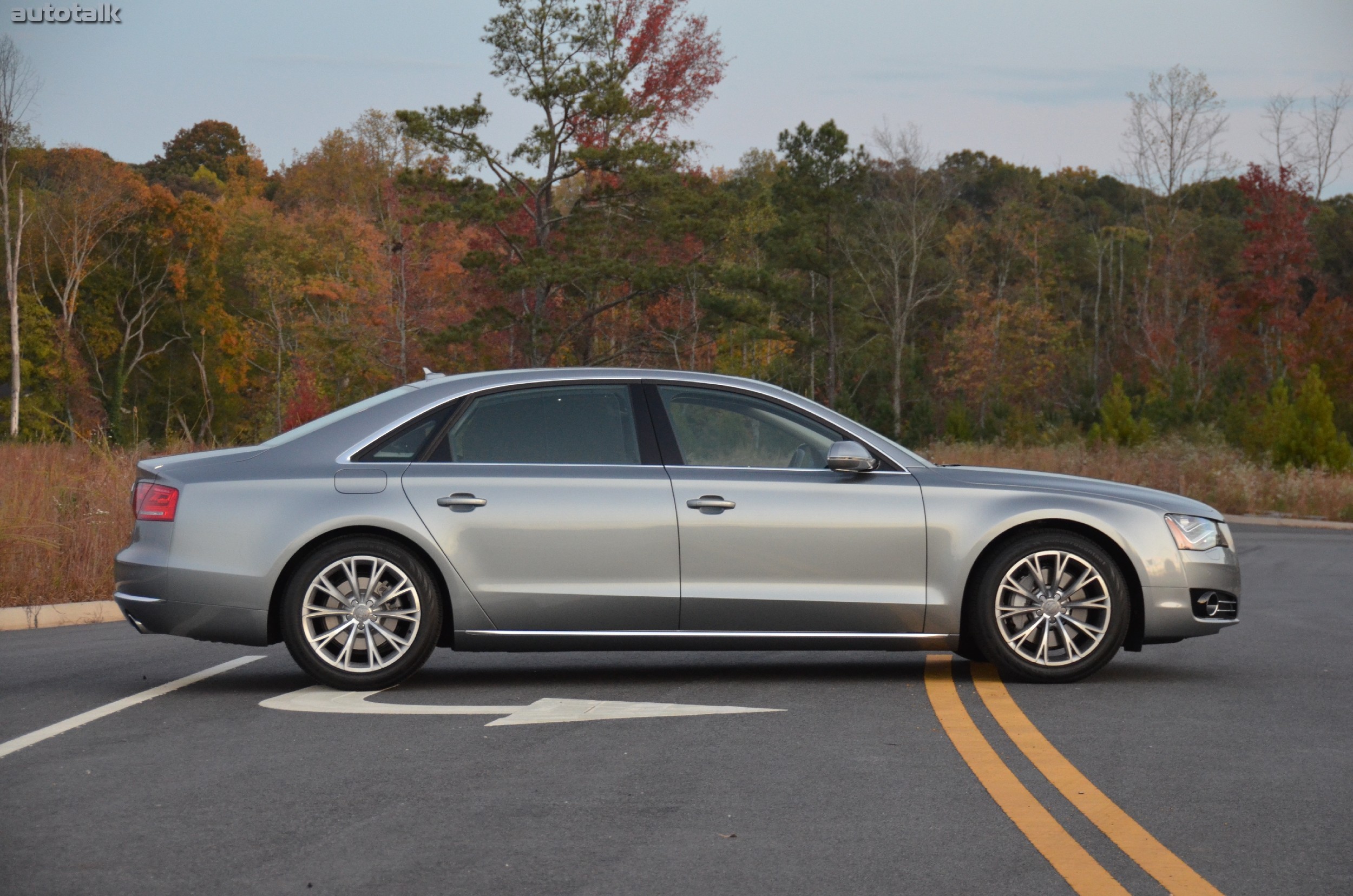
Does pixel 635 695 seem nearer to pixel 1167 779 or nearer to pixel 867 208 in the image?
pixel 1167 779

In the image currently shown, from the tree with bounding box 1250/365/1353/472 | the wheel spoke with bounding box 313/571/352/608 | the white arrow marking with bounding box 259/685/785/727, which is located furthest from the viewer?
the tree with bounding box 1250/365/1353/472

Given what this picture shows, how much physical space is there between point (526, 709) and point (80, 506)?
25.1 feet

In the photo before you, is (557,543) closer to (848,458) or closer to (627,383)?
(627,383)

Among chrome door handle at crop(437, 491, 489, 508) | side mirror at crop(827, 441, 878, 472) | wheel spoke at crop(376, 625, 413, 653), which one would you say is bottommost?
wheel spoke at crop(376, 625, 413, 653)

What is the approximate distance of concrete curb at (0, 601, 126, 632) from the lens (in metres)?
10.9

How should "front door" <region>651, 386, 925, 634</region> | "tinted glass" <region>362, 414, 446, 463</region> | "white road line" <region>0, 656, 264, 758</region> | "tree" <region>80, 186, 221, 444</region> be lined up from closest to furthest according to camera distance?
"white road line" <region>0, 656, 264, 758</region> < "front door" <region>651, 386, 925, 634</region> < "tinted glass" <region>362, 414, 446, 463</region> < "tree" <region>80, 186, 221, 444</region>

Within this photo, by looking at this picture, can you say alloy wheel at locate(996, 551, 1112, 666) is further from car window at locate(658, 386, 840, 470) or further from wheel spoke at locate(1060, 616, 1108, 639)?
car window at locate(658, 386, 840, 470)

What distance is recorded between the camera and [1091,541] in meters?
7.92

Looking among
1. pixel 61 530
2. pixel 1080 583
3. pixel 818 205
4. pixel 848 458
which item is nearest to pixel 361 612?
pixel 848 458

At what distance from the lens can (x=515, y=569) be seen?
24.7 feet

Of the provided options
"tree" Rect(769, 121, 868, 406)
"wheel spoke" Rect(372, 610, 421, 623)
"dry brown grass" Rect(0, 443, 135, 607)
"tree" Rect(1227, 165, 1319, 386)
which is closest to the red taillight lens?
"wheel spoke" Rect(372, 610, 421, 623)

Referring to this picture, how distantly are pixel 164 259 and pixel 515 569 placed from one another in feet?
198

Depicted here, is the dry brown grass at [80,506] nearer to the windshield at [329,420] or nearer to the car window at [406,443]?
the windshield at [329,420]

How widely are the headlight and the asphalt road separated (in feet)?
2.46
